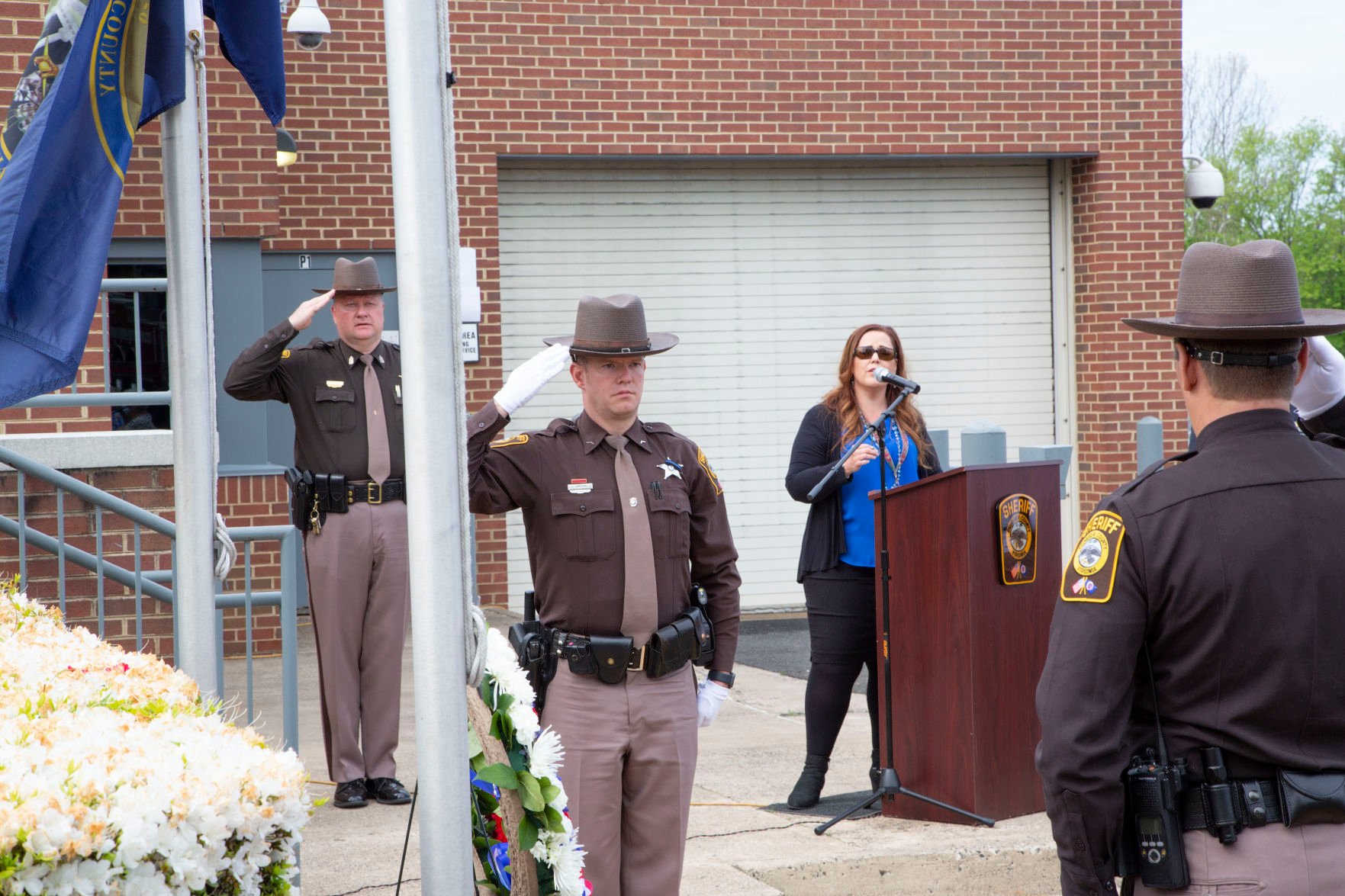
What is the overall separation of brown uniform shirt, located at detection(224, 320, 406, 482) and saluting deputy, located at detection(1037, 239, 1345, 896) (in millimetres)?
3869

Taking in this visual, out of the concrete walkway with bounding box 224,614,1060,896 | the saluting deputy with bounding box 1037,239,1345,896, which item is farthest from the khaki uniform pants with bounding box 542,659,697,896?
the saluting deputy with bounding box 1037,239,1345,896

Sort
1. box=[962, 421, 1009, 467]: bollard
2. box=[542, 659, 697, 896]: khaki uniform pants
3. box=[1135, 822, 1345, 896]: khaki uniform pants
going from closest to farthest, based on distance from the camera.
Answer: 1. box=[1135, 822, 1345, 896]: khaki uniform pants
2. box=[542, 659, 697, 896]: khaki uniform pants
3. box=[962, 421, 1009, 467]: bollard

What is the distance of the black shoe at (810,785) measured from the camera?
20.0ft

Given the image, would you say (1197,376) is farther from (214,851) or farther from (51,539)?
(51,539)

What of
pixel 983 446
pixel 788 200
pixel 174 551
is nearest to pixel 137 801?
pixel 174 551

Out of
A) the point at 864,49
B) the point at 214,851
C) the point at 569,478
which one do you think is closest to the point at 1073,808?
the point at 214,851

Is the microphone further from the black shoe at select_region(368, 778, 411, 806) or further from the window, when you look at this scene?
the window

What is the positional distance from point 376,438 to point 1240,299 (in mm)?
4043

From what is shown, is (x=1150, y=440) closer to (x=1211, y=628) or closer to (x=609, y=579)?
(x=609, y=579)

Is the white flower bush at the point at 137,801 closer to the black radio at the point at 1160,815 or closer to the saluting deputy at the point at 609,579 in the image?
the saluting deputy at the point at 609,579

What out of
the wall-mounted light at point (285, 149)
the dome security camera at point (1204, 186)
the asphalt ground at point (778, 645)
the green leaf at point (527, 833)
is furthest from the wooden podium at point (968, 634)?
the dome security camera at point (1204, 186)

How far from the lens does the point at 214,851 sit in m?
2.30

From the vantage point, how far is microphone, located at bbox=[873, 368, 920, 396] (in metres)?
5.86

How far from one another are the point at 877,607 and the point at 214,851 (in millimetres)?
4016
